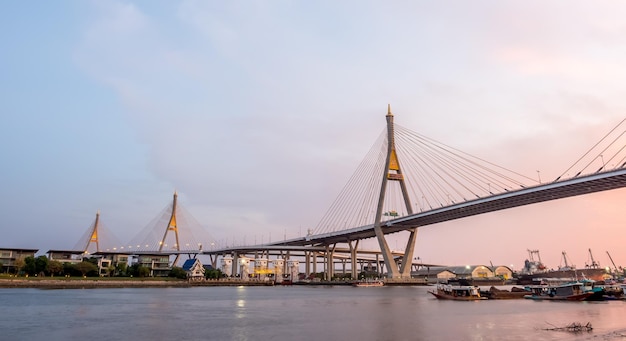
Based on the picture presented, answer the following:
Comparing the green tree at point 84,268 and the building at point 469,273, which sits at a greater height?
the green tree at point 84,268

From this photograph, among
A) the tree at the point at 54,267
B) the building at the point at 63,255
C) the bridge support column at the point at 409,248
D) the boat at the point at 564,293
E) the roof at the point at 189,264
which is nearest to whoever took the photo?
the boat at the point at 564,293

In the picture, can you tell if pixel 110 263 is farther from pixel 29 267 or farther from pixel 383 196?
pixel 383 196

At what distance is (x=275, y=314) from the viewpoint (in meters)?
30.1

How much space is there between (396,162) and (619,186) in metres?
34.8

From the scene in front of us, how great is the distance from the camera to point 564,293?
44906 mm

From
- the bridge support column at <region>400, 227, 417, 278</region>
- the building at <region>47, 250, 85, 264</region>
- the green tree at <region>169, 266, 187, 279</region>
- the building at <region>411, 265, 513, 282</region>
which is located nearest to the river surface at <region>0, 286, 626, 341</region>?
the bridge support column at <region>400, 227, 417, 278</region>

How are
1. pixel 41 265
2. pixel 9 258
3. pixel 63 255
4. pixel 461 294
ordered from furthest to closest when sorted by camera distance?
pixel 63 255
pixel 9 258
pixel 41 265
pixel 461 294

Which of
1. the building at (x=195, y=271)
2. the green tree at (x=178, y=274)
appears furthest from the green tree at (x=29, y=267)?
the building at (x=195, y=271)

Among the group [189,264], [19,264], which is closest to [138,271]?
[19,264]

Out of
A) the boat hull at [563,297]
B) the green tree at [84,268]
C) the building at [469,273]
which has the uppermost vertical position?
the green tree at [84,268]

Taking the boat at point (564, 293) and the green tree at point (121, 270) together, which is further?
the green tree at point (121, 270)

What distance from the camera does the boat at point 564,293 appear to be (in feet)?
140

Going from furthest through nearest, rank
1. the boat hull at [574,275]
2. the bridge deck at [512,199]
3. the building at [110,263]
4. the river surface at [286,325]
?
the boat hull at [574,275] < the building at [110,263] < the bridge deck at [512,199] < the river surface at [286,325]

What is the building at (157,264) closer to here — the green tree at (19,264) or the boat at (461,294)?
the green tree at (19,264)
